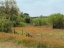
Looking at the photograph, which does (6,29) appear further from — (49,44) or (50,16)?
(50,16)

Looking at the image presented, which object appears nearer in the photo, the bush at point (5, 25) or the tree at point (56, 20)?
the bush at point (5, 25)

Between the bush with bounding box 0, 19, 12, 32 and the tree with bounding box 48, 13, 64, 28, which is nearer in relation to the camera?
the bush with bounding box 0, 19, 12, 32

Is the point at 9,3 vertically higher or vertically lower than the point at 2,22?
higher

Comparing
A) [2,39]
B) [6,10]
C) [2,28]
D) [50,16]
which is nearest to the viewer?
[2,39]

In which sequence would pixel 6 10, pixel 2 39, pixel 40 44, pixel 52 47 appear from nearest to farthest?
pixel 52 47 < pixel 40 44 < pixel 2 39 < pixel 6 10

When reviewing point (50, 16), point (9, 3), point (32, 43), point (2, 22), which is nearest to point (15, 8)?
point (9, 3)

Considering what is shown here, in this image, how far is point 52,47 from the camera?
16.1 meters

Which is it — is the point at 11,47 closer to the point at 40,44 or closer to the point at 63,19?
the point at 40,44

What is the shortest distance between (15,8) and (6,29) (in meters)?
30.7

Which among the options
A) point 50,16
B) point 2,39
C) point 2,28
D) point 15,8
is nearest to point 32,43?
point 2,39

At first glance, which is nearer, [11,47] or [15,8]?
[11,47]

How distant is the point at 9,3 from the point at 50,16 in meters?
16.0

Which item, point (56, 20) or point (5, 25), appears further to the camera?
point (56, 20)

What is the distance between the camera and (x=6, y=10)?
227 feet
